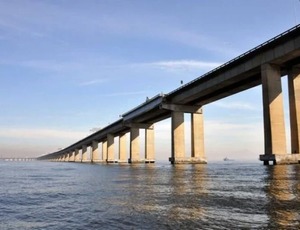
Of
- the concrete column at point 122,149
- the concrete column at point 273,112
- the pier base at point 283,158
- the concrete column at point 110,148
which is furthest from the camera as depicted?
the concrete column at point 110,148

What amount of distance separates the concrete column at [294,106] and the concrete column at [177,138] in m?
35.8

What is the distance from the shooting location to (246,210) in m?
13.6

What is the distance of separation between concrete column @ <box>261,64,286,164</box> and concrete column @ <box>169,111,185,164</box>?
36993mm

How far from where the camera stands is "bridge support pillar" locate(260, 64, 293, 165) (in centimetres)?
5875

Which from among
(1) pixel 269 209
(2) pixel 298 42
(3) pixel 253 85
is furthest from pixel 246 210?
(3) pixel 253 85

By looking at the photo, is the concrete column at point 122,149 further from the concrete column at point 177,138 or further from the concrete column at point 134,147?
the concrete column at point 177,138

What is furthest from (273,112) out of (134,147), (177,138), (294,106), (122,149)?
(122,149)

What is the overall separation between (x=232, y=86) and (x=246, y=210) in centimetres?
6966

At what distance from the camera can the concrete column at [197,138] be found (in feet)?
322

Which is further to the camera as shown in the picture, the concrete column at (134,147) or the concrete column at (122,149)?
the concrete column at (122,149)

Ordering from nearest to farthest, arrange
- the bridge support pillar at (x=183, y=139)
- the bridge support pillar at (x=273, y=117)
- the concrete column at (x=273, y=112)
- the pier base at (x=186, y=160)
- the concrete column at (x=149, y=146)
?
the bridge support pillar at (x=273, y=117)
the concrete column at (x=273, y=112)
the pier base at (x=186, y=160)
the bridge support pillar at (x=183, y=139)
the concrete column at (x=149, y=146)

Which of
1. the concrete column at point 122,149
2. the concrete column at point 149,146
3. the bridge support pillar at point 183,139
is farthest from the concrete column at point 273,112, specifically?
the concrete column at point 122,149

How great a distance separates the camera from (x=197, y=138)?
325 ft

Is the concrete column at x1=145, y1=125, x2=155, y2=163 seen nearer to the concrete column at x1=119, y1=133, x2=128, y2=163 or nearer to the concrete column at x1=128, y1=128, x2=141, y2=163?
the concrete column at x1=128, y1=128, x2=141, y2=163
